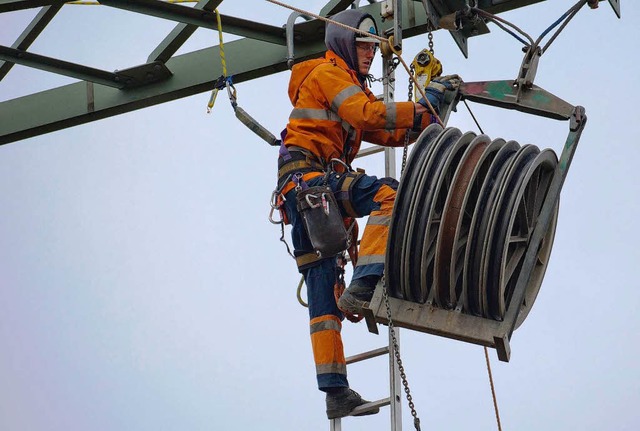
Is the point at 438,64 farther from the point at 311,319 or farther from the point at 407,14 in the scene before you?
the point at 311,319

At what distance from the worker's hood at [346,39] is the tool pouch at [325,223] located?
3.24 ft

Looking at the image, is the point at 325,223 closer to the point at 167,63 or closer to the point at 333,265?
the point at 333,265

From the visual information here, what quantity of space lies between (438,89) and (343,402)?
215cm

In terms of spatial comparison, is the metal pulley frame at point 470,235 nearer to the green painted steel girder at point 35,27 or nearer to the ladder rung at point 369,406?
the ladder rung at point 369,406

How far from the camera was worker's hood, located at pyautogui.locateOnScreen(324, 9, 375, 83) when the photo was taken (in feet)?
43.1

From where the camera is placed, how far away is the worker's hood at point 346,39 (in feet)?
43.1

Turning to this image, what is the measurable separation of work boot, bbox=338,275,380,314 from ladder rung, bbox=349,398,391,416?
2.18 feet

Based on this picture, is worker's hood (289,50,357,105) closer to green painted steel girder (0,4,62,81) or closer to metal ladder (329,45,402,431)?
metal ladder (329,45,402,431)

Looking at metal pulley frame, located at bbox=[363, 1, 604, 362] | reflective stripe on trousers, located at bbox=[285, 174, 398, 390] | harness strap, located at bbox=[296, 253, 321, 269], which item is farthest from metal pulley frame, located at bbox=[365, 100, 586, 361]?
harness strap, located at bbox=[296, 253, 321, 269]

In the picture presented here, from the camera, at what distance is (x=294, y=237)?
13.1 metres

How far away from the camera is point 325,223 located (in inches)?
500

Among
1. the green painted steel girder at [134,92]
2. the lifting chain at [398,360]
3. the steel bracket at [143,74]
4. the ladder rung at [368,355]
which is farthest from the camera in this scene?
the steel bracket at [143,74]

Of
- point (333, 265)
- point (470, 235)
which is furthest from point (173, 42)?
point (470, 235)

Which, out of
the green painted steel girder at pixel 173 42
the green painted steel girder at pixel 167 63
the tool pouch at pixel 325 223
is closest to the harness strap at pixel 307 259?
the tool pouch at pixel 325 223
